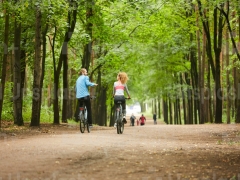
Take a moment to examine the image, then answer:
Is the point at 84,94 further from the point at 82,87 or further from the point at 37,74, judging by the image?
the point at 37,74

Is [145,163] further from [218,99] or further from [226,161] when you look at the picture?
[218,99]

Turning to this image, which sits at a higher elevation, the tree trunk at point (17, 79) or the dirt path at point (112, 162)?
the tree trunk at point (17, 79)

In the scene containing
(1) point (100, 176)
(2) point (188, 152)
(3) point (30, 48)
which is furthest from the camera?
(3) point (30, 48)

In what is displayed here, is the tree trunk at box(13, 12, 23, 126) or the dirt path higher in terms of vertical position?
the tree trunk at box(13, 12, 23, 126)

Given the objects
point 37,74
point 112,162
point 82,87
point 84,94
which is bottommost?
point 112,162

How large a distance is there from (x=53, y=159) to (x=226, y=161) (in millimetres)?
3410

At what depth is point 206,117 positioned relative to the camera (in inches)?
1085

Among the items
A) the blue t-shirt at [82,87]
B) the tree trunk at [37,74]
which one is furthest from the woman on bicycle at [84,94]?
the tree trunk at [37,74]

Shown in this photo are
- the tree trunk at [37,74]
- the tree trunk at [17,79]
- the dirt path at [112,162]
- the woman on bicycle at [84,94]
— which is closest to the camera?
the dirt path at [112,162]

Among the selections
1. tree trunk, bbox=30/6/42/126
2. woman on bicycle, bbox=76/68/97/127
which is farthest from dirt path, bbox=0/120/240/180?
tree trunk, bbox=30/6/42/126

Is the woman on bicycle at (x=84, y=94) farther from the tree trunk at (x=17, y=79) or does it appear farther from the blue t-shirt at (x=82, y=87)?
the tree trunk at (x=17, y=79)

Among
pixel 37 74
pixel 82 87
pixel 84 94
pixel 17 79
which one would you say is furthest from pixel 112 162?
pixel 17 79

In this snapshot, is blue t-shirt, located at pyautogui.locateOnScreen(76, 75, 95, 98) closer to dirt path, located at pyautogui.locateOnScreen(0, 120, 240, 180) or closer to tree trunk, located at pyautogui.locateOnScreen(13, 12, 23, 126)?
tree trunk, located at pyautogui.locateOnScreen(13, 12, 23, 126)

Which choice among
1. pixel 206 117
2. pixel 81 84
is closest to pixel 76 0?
pixel 81 84
